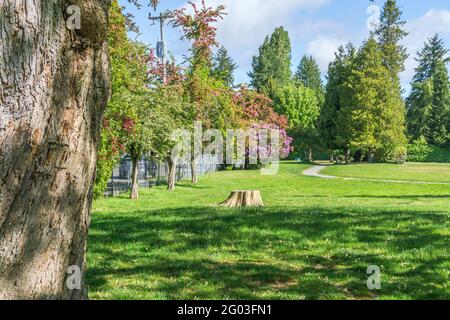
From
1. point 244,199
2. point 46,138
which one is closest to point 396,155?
point 244,199

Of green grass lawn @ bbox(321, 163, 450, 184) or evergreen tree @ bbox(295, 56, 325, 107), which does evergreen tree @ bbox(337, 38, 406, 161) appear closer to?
green grass lawn @ bbox(321, 163, 450, 184)

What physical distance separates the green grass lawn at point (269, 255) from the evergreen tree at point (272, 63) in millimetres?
77657

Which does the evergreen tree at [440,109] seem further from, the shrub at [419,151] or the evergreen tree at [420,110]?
the shrub at [419,151]

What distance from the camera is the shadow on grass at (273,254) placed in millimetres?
5695

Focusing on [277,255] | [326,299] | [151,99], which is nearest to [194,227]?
[277,255]

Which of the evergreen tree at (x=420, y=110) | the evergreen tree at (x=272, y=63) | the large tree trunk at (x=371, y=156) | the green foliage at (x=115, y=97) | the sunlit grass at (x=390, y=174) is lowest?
the sunlit grass at (x=390, y=174)

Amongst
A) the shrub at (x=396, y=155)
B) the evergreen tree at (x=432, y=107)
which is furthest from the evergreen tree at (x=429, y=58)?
the shrub at (x=396, y=155)

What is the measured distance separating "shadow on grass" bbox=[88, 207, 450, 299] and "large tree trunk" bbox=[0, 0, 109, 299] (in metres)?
2.11

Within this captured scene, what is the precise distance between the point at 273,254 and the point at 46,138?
4.88m

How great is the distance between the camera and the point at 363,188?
3159cm

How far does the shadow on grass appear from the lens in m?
5.70

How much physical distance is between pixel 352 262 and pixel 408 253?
99 cm

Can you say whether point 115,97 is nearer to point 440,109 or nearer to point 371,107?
point 371,107

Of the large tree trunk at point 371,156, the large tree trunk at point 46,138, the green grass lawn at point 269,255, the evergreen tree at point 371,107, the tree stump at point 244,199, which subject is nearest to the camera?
the large tree trunk at point 46,138
